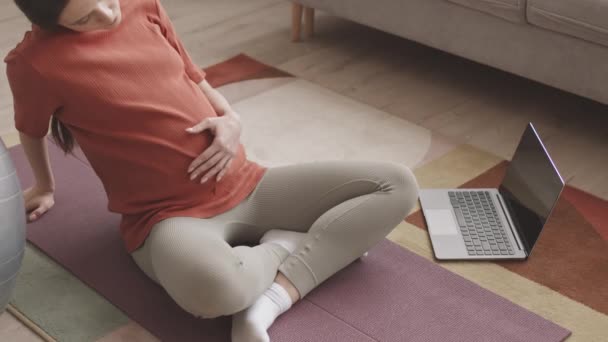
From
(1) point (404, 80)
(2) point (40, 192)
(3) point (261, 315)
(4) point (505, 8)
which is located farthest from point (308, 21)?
(3) point (261, 315)

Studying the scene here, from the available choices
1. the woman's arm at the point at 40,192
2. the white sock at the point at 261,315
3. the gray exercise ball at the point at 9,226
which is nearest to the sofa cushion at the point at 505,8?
the white sock at the point at 261,315

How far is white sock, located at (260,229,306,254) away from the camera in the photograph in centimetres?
154

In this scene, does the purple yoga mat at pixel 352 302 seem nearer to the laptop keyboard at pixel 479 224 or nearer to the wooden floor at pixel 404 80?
the laptop keyboard at pixel 479 224

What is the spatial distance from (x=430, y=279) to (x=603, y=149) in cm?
78

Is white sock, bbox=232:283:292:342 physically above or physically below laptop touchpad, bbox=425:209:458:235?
above

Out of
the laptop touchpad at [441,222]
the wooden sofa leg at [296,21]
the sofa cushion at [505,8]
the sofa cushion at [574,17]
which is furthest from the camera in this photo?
the wooden sofa leg at [296,21]

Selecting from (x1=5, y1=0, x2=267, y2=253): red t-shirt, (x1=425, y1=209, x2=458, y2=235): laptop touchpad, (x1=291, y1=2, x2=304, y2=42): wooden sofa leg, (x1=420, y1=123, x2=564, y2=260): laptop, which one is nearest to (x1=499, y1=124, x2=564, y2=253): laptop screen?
(x1=420, y1=123, x2=564, y2=260): laptop

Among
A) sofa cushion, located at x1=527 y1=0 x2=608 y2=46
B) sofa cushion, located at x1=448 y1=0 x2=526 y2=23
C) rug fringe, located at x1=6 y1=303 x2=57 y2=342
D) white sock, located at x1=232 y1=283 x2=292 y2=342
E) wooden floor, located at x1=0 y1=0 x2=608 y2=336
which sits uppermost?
sofa cushion, located at x1=527 y1=0 x2=608 y2=46

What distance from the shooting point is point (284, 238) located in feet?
5.11

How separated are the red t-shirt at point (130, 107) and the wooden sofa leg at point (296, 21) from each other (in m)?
1.21

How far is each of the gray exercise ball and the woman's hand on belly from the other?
300 millimetres

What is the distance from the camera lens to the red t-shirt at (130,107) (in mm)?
1385

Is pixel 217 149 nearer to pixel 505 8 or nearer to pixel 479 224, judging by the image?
pixel 479 224

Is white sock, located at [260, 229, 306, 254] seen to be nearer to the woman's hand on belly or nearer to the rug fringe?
the woman's hand on belly
